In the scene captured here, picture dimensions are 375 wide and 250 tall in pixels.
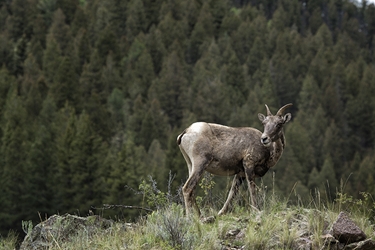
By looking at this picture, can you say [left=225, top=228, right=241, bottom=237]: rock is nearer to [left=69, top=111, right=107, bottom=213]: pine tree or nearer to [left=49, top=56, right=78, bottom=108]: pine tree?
[left=69, top=111, right=107, bottom=213]: pine tree

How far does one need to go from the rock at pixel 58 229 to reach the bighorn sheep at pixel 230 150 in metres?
1.47

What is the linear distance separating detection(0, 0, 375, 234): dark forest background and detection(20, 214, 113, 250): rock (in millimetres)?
50855

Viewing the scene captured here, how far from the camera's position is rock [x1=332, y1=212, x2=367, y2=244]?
9492 millimetres

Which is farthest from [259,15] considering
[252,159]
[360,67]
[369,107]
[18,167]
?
[252,159]

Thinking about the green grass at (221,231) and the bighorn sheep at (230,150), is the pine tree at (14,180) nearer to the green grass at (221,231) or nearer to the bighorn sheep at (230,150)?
the bighorn sheep at (230,150)

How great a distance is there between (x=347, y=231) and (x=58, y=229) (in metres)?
4.17

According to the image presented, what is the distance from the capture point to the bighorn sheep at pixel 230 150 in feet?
36.7

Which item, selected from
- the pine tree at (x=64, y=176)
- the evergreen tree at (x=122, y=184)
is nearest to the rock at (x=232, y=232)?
the evergreen tree at (x=122, y=184)

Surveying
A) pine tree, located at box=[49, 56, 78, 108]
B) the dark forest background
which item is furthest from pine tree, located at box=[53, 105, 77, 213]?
pine tree, located at box=[49, 56, 78, 108]

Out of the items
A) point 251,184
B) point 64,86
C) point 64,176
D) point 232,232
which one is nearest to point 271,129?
point 251,184

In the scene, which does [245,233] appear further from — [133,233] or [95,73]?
[95,73]

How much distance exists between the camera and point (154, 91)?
13625cm

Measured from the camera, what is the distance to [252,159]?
37.5 ft

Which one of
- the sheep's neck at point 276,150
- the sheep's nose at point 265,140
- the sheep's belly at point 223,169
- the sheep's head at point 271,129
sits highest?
the sheep's head at point 271,129
